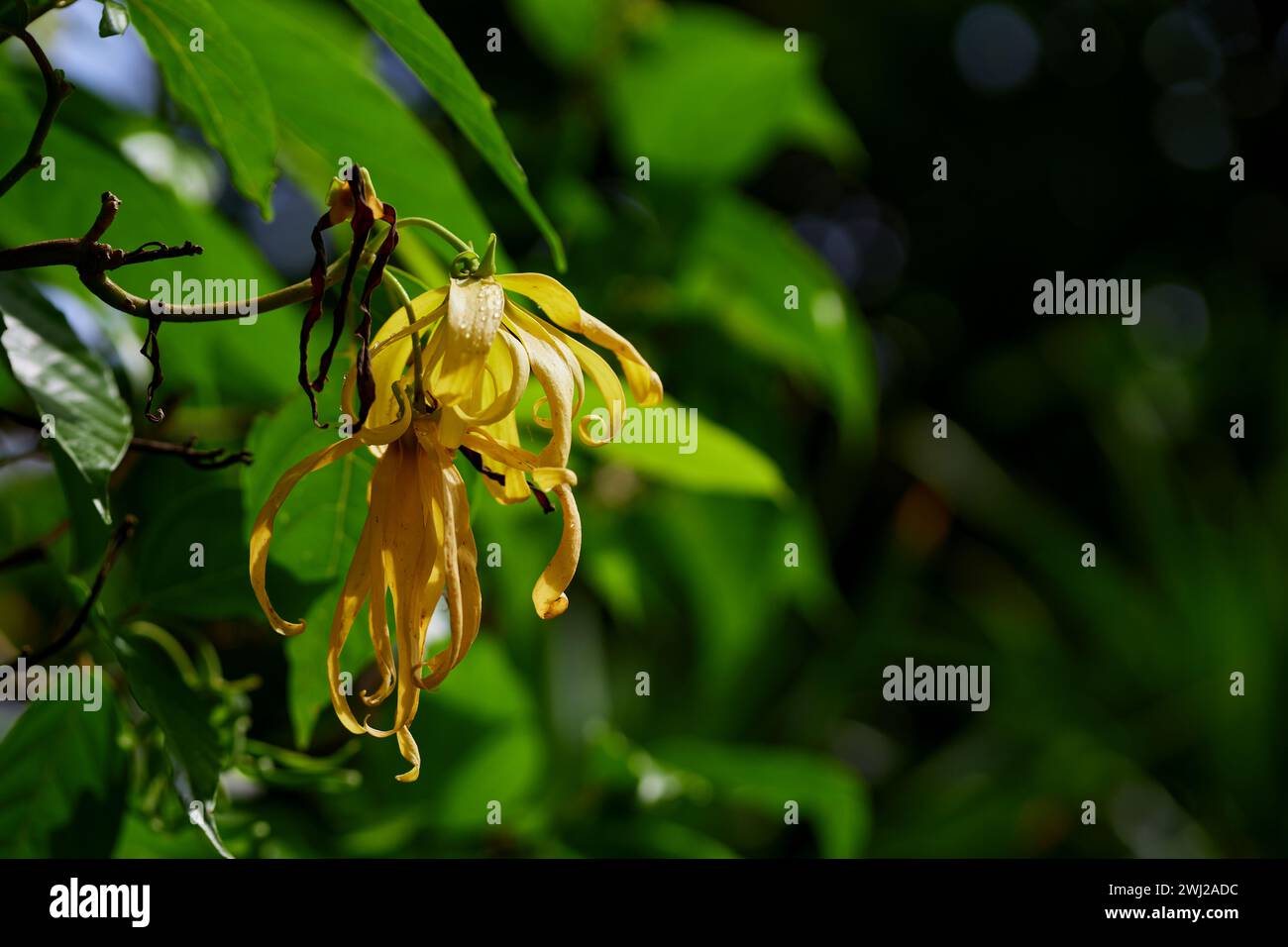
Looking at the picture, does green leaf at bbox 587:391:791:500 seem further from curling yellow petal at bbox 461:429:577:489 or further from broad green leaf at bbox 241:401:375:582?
curling yellow petal at bbox 461:429:577:489

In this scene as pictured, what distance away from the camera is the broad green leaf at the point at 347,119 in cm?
60

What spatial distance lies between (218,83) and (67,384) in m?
0.13

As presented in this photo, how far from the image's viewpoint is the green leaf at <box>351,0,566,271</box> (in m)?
0.43

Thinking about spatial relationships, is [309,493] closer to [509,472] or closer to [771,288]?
[509,472]

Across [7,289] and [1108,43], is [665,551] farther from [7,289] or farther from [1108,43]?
[1108,43]

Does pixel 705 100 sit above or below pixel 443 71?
above

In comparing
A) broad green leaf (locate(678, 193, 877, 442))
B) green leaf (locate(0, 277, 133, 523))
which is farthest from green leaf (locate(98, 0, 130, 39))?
broad green leaf (locate(678, 193, 877, 442))

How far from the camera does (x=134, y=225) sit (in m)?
0.62

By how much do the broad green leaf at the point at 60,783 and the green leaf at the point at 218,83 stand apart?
252mm

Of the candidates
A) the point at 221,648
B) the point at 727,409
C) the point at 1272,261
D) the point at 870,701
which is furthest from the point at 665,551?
the point at 1272,261

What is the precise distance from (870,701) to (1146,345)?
37.9 inches

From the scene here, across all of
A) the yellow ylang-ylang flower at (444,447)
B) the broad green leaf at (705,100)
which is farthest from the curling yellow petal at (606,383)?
the broad green leaf at (705,100)

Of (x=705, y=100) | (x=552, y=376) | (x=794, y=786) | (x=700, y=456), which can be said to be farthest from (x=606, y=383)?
(x=705, y=100)

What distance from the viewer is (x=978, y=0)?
2.45 m
